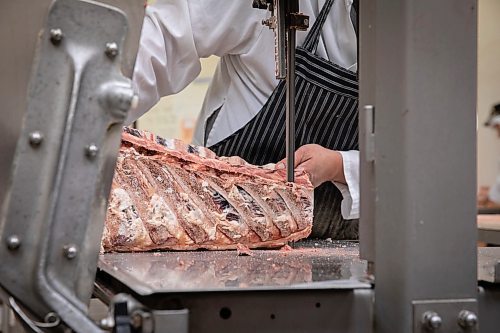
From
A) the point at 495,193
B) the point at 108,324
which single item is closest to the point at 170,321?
the point at 108,324

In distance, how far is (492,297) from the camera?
0.86 meters

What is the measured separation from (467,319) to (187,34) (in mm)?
1362

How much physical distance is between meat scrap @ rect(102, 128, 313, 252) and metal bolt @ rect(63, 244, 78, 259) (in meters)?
0.63

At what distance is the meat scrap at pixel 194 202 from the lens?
1375mm

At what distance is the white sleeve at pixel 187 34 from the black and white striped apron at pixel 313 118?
173mm

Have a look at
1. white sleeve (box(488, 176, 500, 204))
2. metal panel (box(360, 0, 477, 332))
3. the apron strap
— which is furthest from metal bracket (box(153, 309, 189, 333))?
white sleeve (box(488, 176, 500, 204))

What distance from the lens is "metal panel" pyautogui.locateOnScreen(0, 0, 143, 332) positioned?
0.70 metres

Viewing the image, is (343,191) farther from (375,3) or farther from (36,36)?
(36,36)

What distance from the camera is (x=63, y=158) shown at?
0.71 meters

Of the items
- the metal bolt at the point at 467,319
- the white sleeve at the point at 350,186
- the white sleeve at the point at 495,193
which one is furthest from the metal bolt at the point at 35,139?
the white sleeve at the point at 495,193

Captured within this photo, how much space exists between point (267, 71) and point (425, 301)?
1.24m

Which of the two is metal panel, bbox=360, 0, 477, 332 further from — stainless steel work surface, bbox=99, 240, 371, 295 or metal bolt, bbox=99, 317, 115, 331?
metal bolt, bbox=99, 317, 115, 331

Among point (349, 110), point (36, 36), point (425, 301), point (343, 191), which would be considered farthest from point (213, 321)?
point (349, 110)

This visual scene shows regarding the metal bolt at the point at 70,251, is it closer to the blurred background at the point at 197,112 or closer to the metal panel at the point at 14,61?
the metal panel at the point at 14,61
